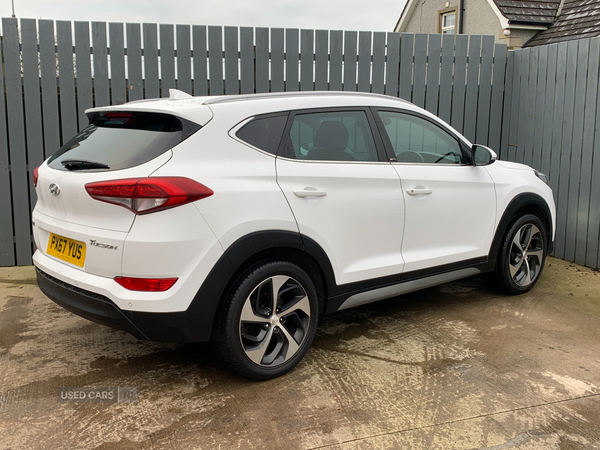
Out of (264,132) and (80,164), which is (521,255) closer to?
(264,132)

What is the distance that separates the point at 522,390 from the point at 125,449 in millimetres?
2252

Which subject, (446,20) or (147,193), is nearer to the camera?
(147,193)

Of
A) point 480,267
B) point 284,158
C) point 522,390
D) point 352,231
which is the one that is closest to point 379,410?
point 522,390

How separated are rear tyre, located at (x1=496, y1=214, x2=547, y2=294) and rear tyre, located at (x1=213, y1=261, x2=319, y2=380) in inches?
85.3

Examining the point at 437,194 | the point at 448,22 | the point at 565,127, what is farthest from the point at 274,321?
the point at 448,22

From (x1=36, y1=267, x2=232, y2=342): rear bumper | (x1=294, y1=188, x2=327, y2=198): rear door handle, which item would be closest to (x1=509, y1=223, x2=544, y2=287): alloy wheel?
(x1=294, y1=188, x2=327, y2=198): rear door handle

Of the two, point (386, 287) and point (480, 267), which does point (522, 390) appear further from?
point (480, 267)

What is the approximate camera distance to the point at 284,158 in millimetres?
3371

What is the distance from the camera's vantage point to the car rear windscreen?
2982mm

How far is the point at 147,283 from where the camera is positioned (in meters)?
2.87

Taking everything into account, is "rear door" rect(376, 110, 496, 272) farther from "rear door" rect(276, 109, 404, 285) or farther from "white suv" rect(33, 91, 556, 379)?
"rear door" rect(276, 109, 404, 285)

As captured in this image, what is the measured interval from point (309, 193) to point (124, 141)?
1.12 m

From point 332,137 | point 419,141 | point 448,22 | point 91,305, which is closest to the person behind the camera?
point 91,305

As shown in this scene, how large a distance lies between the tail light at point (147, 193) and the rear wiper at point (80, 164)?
0.20 m
